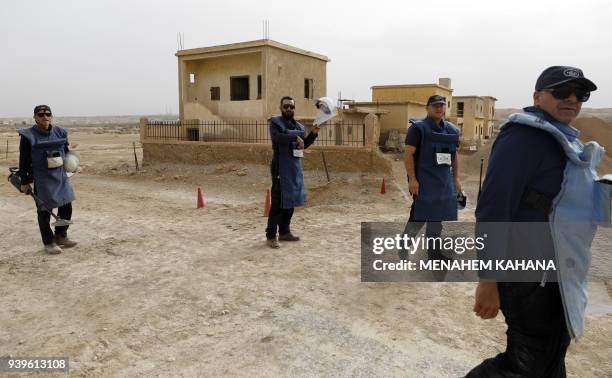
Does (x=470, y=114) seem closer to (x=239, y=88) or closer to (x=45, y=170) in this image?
(x=239, y=88)

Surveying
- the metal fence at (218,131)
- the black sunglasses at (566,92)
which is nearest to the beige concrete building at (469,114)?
the metal fence at (218,131)

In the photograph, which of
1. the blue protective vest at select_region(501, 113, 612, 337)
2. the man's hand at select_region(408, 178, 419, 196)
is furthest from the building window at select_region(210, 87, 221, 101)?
the blue protective vest at select_region(501, 113, 612, 337)

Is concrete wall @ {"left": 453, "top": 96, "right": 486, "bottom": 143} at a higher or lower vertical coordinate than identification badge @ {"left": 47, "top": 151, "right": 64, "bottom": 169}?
higher

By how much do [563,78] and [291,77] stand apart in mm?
16464

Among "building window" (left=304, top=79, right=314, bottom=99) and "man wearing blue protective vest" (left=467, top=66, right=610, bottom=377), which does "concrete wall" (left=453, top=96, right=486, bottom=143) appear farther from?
"man wearing blue protective vest" (left=467, top=66, right=610, bottom=377)

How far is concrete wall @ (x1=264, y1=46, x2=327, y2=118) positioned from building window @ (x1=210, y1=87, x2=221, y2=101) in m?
3.37

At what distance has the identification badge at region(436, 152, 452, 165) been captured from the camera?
453 centimetres

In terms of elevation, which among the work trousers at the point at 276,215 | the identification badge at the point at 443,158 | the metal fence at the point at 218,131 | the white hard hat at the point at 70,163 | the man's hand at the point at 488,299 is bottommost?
the work trousers at the point at 276,215

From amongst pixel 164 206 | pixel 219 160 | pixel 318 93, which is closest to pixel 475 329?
pixel 164 206

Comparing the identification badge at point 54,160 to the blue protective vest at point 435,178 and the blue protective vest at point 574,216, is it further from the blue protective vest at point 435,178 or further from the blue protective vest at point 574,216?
the blue protective vest at point 574,216

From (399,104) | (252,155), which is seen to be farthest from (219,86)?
(399,104)

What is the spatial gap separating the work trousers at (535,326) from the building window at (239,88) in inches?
704

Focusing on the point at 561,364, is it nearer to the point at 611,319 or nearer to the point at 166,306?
the point at 611,319

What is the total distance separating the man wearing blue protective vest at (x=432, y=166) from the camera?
4531 millimetres
